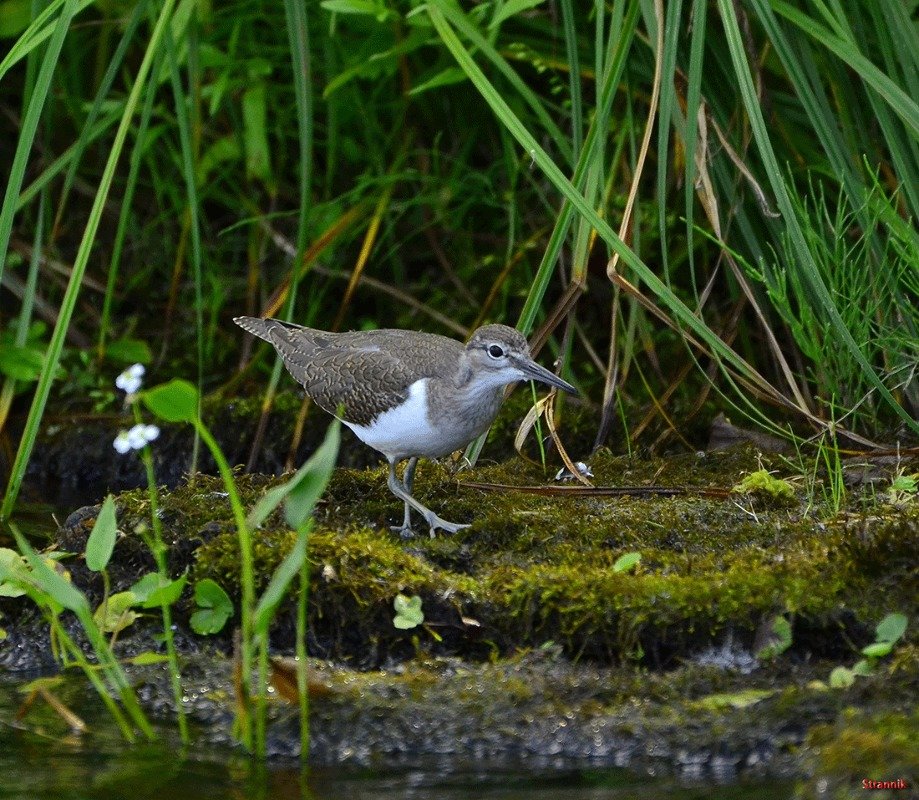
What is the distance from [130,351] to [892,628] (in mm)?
5115

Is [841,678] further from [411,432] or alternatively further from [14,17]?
[14,17]

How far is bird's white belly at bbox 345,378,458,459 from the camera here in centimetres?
521

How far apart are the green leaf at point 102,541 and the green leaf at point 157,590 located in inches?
8.2

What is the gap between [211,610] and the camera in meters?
4.79

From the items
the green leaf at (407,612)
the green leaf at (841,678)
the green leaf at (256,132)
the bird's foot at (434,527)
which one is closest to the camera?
the green leaf at (841,678)

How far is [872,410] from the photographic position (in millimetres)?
5809

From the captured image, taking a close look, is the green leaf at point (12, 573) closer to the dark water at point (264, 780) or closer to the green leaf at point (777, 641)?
the dark water at point (264, 780)

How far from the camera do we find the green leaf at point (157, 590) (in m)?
4.27

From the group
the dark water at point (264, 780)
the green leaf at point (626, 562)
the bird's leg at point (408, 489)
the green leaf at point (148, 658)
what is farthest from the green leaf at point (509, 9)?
the dark water at point (264, 780)

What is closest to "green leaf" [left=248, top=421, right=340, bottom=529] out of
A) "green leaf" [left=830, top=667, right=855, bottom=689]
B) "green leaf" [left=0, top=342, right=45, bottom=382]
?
"green leaf" [left=830, top=667, right=855, bottom=689]

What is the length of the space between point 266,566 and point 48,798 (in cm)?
128

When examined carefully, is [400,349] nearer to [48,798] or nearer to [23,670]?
[23,670]

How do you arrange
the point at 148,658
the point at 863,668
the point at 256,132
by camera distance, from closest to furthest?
the point at 863,668
the point at 148,658
the point at 256,132

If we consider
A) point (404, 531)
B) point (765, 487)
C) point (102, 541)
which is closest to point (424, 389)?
point (404, 531)
